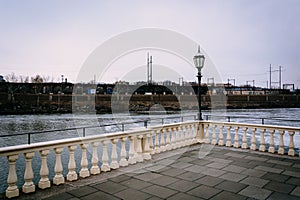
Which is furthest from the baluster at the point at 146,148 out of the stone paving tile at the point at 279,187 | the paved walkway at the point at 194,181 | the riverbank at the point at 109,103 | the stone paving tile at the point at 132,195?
the riverbank at the point at 109,103

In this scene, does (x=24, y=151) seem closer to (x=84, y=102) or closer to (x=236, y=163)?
(x=236, y=163)

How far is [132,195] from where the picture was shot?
271 centimetres

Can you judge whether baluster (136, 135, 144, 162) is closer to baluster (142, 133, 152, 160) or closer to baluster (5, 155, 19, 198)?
baluster (142, 133, 152, 160)

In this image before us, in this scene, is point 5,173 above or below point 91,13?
below

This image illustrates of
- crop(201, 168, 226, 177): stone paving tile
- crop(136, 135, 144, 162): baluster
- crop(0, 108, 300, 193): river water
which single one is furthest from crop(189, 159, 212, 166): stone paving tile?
crop(0, 108, 300, 193): river water

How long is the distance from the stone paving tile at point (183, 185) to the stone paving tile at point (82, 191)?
0.99m

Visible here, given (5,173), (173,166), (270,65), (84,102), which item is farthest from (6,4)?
(270,65)

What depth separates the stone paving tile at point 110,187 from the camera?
285 centimetres

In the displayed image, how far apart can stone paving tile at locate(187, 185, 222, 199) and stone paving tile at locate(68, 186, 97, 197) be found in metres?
1.22

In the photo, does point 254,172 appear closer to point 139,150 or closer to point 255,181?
point 255,181

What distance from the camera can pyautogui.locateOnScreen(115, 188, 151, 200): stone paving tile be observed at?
265 cm

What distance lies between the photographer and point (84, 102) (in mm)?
39219

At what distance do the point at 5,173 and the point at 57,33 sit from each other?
7.96 meters

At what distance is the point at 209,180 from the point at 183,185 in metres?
0.43
